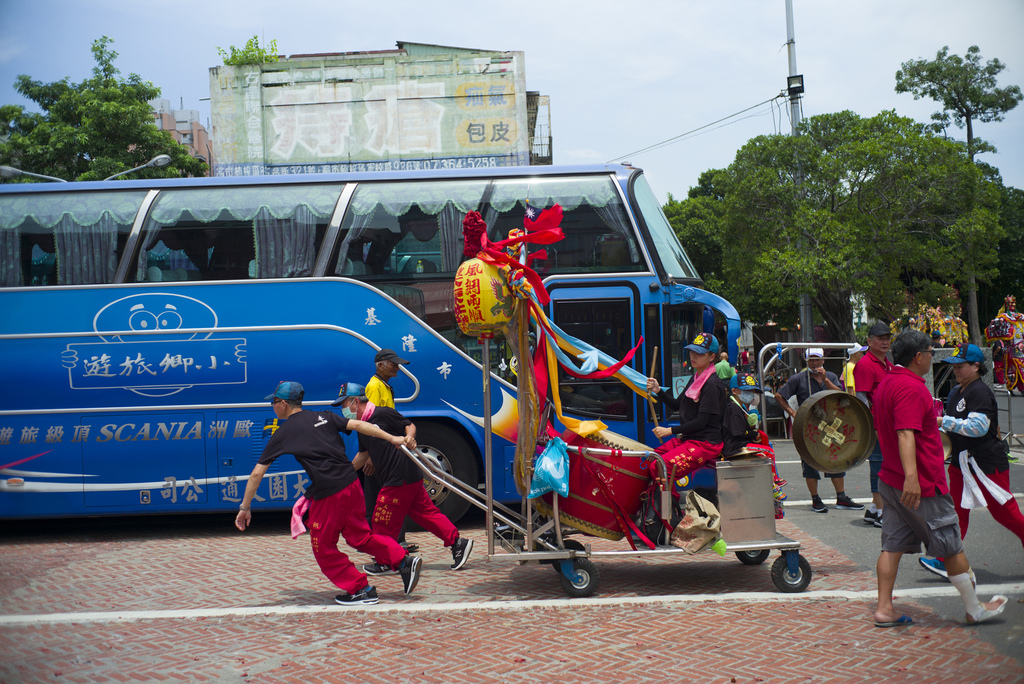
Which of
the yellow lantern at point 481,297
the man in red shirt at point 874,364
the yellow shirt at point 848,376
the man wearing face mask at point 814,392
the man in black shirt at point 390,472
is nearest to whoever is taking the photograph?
the yellow lantern at point 481,297

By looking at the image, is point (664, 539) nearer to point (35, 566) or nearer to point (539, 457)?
point (539, 457)

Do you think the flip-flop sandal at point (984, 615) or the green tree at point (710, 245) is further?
the green tree at point (710, 245)

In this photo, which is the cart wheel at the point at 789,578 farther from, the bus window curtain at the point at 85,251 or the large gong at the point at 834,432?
the bus window curtain at the point at 85,251

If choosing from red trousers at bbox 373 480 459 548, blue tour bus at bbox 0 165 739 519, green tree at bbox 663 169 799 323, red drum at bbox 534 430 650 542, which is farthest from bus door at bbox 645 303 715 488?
green tree at bbox 663 169 799 323

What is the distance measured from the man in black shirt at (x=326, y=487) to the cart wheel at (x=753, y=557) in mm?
3058

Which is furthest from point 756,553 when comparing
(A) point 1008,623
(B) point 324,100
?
(B) point 324,100

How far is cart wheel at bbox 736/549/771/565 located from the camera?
6.65 metres

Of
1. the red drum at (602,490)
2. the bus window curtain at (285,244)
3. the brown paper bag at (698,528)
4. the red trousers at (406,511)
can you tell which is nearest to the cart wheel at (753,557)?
the brown paper bag at (698,528)

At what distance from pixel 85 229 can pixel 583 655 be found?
696 centimetres

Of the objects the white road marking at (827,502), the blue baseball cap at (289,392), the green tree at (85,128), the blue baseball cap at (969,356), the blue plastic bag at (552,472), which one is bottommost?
the white road marking at (827,502)

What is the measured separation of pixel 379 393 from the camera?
7.04 metres

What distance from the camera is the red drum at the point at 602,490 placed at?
5.93 meters

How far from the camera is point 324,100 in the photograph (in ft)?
103

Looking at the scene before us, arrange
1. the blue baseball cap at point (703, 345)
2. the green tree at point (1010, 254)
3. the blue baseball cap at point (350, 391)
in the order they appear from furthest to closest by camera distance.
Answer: the green tree at point (1010, 254), the blue baseball cap at point (350, 391), the blue baseball cap at point (703, 345)
